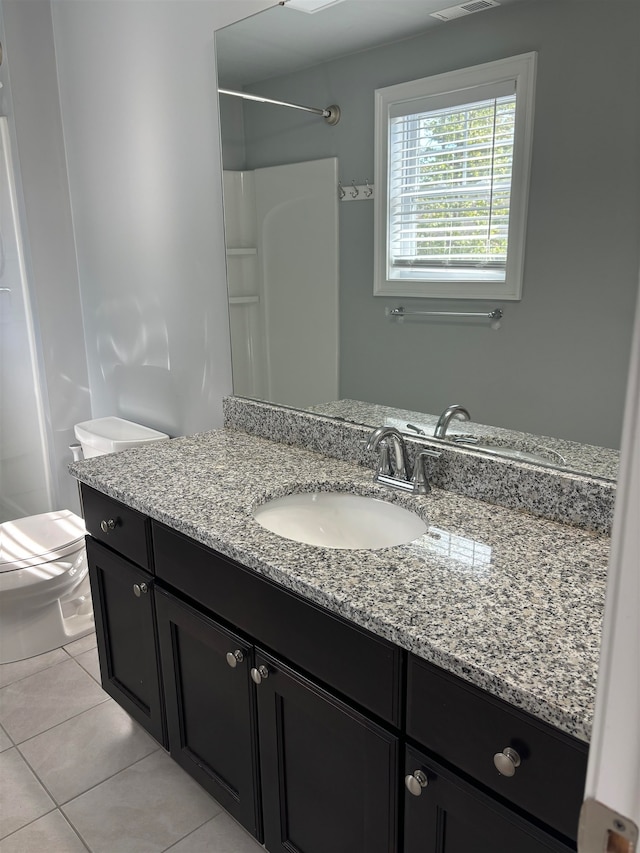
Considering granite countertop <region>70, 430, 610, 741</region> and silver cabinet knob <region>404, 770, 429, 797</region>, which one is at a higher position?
granite countertop <region>70, 430, 610, 741</region>

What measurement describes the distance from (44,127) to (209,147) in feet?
3.36

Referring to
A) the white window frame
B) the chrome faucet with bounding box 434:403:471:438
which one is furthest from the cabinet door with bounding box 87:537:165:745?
the white window frame

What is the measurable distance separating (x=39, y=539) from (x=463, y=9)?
2244mm

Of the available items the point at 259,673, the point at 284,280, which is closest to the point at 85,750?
the point at 259,673

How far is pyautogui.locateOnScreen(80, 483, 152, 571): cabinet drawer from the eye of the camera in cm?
169

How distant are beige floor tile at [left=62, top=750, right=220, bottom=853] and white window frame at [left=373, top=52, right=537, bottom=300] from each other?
147 cm

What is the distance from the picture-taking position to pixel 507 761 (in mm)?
937

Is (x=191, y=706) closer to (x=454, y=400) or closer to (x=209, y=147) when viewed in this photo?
(x=454, y=400)

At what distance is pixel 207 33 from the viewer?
1993 mm

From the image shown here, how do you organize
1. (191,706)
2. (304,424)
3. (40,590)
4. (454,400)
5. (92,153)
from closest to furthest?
(454,400), (191,706), (304,424), (40,590), (92,153)

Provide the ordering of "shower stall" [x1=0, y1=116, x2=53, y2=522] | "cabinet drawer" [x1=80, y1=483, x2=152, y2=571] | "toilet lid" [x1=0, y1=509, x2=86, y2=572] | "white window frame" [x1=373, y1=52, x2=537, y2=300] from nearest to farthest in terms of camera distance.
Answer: "white window frame" [x1=373, y1=52, x2=537, y2=300] < "cabinet drawer" [x1=80, y1=483, x2=152, y2=571] < "toilet lid" [x1=0, y1=509, x2=86, y2=572] < "shower stall" [x1=0, y1=116, x2=53, y2=522]

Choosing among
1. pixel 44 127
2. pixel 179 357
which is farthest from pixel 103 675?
pixel 44 127

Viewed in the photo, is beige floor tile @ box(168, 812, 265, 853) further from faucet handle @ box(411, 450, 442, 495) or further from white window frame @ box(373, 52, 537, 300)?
white window frame @ box(373, 52, 537, 300)

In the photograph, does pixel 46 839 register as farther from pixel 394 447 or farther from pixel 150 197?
pixel 150 197
